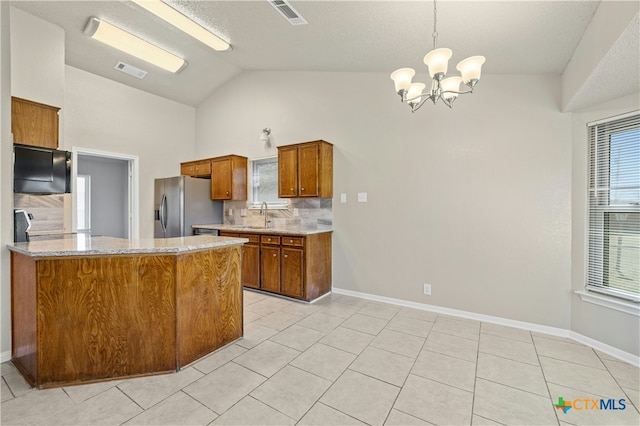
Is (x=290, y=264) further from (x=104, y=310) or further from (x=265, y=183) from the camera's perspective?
(x=104, y=310)

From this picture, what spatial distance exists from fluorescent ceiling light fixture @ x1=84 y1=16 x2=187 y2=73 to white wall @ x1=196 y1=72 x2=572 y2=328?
5.56 feet

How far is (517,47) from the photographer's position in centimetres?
248

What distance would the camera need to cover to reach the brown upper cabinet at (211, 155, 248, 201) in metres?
4.79

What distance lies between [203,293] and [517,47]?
3.40m

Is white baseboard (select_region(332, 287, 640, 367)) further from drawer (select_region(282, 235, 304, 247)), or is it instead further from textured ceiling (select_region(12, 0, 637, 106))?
textured ceiling (select_region(12, 0, 637, 106))

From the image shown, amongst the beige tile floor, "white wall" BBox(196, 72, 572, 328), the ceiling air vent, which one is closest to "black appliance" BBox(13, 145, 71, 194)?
the beige tile floor

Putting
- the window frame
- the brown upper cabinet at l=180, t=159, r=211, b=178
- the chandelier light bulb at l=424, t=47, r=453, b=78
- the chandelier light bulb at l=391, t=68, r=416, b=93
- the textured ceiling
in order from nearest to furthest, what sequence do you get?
the chandelier light bulb at l=424, t=47, r=453, b=78, the chandelier light bulb at l=391, t=68, r=416, b=93, the textured ceiling, the window frame, the brown upper cabinet at l=180, t=159, r=211, b=178

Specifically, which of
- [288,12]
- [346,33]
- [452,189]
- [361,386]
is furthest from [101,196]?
[452,189]

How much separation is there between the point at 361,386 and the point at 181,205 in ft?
13.1

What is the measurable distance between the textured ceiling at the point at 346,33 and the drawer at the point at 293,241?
2315 mm

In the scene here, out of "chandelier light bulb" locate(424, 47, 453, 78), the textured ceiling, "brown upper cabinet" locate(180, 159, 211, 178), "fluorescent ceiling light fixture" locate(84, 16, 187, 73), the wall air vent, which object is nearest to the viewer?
"chandelier light bulb" locate(424, 47, 453, 78)

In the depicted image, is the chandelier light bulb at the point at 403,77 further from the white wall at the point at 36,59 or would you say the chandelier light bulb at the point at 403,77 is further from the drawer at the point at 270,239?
the white wall at the point at 36,59

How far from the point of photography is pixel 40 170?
2.66 m

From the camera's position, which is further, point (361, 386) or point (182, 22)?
point (182, 22)
